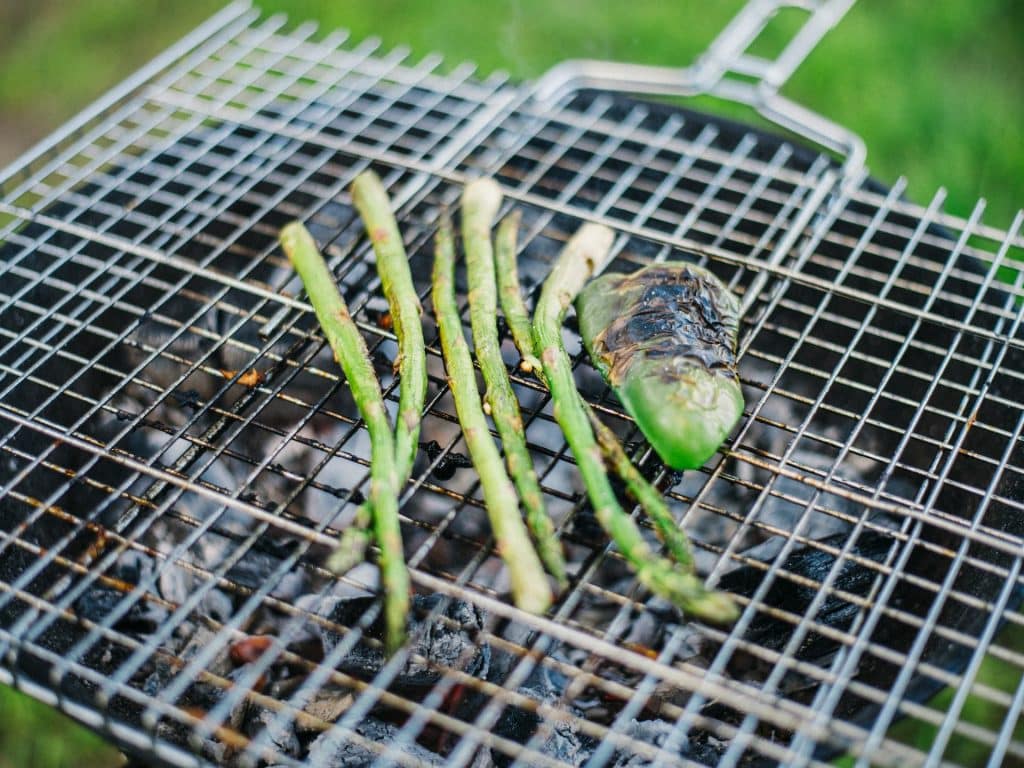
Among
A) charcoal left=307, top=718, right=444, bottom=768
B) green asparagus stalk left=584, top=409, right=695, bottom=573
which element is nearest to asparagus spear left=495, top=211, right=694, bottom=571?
green asparagus stalk left=584, top=409, right=695, bottom=573

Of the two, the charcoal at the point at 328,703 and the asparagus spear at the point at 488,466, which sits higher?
the asparagus spear at the point at 488,466

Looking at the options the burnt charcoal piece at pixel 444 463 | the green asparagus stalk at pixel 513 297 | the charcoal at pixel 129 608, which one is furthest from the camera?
the charcoal at pixel 129 608

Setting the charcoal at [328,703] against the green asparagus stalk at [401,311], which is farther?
the charcoal at [328,703]

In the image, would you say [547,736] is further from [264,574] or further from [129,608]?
[129,608]

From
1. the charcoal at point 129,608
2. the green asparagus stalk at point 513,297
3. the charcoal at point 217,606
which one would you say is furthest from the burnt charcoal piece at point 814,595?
the charcoal at point 129,608

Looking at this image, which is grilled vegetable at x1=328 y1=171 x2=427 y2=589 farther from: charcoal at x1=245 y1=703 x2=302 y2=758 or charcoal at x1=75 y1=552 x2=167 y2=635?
charcoal at x1=75 y1=552 x2=167 y2=635

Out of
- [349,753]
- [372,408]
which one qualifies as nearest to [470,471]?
[372,408]

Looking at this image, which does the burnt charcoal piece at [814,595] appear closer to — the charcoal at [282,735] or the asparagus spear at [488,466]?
the asparagus spear at [488,466]
